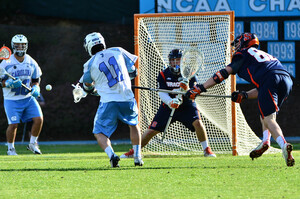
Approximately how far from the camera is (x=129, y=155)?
848 cm

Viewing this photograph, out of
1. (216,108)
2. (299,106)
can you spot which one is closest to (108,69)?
(216,108)

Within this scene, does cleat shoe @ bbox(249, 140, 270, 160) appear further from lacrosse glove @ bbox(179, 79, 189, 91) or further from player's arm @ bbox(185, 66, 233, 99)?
lacrosse glove @ bbox(179, 79, 189, 91)

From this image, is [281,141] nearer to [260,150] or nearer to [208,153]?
[260,150]

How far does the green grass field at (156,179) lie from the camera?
5.04 m

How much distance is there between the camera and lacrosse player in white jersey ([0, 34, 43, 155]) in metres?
9.77

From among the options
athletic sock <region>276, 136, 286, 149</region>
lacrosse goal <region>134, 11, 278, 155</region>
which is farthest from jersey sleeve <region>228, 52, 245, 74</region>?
lacrosse goal <region>134, 11, 278, 155</region>

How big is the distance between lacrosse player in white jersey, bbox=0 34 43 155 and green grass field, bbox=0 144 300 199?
2.35 metres

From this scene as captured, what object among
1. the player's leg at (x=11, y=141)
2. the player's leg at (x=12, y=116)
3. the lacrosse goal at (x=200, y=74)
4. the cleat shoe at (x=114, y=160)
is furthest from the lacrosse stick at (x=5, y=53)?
the cleat shoe at (x=114, y=160)

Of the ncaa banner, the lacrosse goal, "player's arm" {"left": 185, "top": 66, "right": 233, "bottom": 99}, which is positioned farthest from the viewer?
the ncaa banner

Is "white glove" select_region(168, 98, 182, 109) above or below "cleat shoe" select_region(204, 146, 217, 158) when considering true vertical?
above

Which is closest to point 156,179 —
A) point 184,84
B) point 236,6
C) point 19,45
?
point 184,84

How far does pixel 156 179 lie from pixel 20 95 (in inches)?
178

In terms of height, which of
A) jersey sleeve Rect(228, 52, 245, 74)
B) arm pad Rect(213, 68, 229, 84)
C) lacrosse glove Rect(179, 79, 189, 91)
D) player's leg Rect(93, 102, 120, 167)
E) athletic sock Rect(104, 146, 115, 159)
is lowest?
athletic sock Rect(104, 146, 115, 159)

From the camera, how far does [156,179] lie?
19.1 ft
